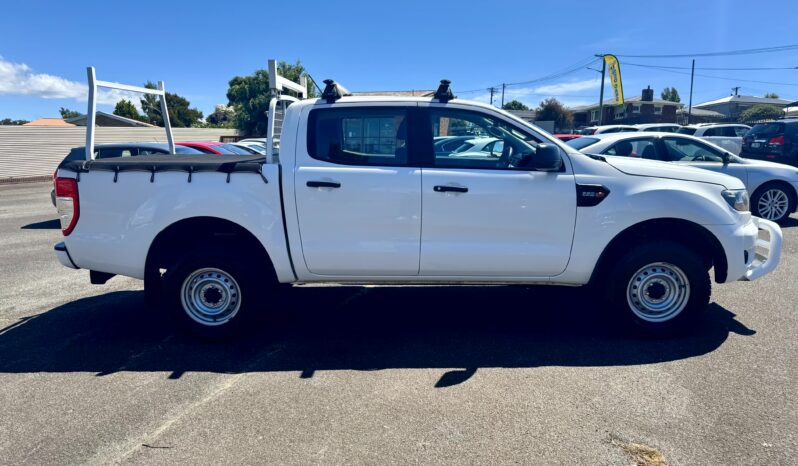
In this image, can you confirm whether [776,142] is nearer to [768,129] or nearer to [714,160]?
[768,129]

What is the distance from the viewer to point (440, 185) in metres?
4.14

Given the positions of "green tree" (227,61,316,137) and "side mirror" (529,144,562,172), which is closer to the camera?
"side mirror" (529,144,562,172)

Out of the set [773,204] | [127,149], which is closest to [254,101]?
[127,149]

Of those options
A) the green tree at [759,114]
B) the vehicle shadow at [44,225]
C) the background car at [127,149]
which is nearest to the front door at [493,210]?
the background car at [127,149]

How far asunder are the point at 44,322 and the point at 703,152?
9.73m

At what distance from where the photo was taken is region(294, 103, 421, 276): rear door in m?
4.15

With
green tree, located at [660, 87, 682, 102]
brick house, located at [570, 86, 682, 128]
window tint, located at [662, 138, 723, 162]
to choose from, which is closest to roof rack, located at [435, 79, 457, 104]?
window tint, located at [662, 138, 723, 162]

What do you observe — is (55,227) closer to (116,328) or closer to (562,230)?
(116,328)

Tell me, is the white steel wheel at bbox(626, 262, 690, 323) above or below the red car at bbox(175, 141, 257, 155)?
below

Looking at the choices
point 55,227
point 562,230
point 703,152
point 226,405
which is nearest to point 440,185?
point 562,230

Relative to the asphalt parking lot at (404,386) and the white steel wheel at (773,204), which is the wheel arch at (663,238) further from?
the white steel wheel at (773,204)

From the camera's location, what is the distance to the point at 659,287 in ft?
14.5

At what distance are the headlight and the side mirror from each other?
60.1 inches

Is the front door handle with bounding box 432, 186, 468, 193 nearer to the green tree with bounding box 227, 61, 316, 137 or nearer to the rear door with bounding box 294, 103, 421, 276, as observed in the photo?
the rear door with bounding box 294, 103, 421, 276
